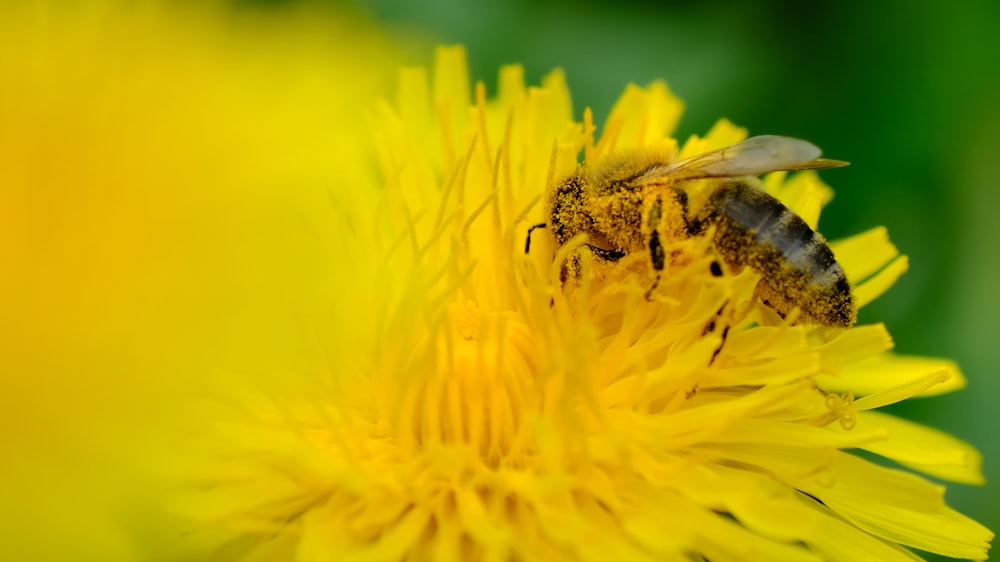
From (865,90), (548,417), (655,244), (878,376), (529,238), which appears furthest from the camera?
(865,90)

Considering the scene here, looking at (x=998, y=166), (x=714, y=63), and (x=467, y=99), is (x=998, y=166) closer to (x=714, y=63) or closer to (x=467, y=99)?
(x=714, y=63)

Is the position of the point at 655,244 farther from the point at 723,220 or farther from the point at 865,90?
the point at 865,90

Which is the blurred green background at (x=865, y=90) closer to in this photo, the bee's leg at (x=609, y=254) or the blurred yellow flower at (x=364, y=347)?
the blurred yellow flower at (x=364, y=347)

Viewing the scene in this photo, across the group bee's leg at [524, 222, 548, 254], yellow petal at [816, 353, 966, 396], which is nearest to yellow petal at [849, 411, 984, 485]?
yellow petal at [816, 353, 966, 396]

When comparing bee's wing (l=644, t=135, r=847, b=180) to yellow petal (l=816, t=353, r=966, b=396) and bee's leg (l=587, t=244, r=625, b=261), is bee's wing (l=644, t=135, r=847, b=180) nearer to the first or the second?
bee's leg (l=587, t=244, r=625, b=261)

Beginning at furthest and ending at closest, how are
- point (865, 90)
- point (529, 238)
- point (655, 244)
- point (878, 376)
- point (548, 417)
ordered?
point (865, 90)
point (878, 376)
point (529, 238)
point (655, 244)
point (548, 417)

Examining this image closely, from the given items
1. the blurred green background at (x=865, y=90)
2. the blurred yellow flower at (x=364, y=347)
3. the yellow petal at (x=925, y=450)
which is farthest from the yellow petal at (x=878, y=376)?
the blurred green background at (x=865, y=90)

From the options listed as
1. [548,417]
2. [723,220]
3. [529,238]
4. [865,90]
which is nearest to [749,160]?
[723,220]

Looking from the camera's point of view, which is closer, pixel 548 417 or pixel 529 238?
pixel 548 417
